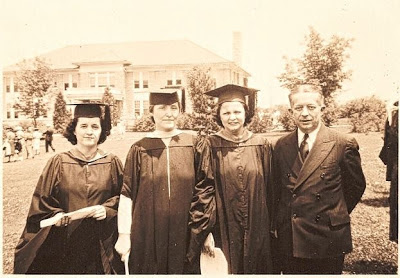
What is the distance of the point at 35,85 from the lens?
6.45m

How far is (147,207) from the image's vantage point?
9.17 ft

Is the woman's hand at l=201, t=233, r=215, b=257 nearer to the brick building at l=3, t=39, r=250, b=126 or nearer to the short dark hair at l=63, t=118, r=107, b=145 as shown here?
the short dark hair at l=63, t=118, r=107, b=145

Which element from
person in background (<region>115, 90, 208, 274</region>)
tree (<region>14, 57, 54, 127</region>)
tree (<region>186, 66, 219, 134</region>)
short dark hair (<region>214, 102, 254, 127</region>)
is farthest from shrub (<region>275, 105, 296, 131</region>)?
tree (<region>14, 57, 54, 127</region>)

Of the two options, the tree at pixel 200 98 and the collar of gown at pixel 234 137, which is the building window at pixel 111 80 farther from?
the collar of gown at pixel 234 137

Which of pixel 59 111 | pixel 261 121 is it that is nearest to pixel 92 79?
pixel 59 111

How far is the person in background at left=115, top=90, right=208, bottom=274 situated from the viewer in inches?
110

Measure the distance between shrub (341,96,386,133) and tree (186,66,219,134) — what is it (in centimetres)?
171

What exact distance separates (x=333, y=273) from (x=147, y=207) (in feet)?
4.74

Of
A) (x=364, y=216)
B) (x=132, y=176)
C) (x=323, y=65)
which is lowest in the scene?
(x=364, y=216)

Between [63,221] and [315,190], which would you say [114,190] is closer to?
[63,221]

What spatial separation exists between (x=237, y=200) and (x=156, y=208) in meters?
0.61

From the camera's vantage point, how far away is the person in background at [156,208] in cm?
279

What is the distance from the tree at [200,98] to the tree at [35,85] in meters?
2.16

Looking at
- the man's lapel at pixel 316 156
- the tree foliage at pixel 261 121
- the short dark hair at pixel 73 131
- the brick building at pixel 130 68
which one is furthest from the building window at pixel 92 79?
the man's lapel at pixel 316 156
